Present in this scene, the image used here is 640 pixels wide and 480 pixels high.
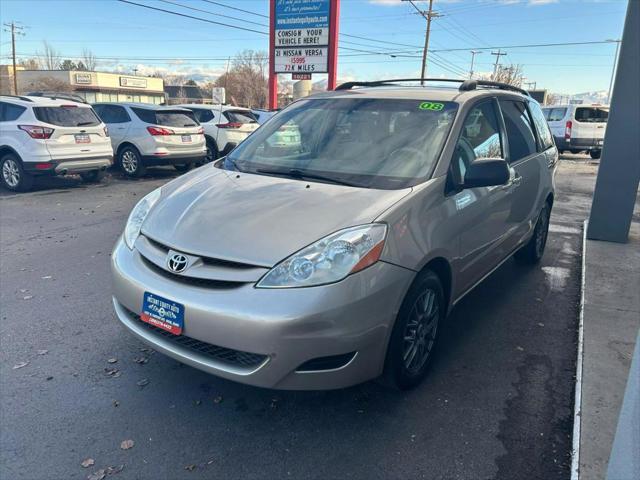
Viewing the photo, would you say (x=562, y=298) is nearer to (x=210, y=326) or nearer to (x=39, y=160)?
(x=210, y=326)

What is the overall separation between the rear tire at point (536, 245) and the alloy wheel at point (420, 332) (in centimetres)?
270

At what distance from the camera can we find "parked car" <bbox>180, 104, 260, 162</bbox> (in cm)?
1406

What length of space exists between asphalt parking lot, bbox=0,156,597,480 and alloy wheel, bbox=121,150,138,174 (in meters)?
7.90

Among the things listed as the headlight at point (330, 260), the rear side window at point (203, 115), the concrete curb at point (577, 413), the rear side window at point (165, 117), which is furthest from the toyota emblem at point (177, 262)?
the rear side window at point (203, 115)

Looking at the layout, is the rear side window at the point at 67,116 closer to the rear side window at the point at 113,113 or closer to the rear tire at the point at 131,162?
the rear tire at the point at 131,162

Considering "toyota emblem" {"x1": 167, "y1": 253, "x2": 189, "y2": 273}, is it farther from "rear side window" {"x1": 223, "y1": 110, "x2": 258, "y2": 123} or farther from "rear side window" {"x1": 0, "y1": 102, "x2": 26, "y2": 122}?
"rear side window" {"x1": 223, "y1": 110, "x2": 258, "y2": 123}

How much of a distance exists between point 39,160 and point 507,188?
855 cm

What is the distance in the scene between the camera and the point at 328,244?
2.53 m

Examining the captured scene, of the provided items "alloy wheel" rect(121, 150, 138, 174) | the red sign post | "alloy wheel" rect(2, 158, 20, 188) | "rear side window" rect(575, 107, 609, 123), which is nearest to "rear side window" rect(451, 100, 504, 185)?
"alloy wheel" rect(2, 158, 20, 188)

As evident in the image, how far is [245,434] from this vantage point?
8.82 ft

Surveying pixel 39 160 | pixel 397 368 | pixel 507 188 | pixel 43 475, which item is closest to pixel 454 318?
pixel 507 188

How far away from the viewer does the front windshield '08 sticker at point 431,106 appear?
3545mm

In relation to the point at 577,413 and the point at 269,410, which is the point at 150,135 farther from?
the point at 577,413

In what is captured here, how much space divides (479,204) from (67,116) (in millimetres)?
8932
